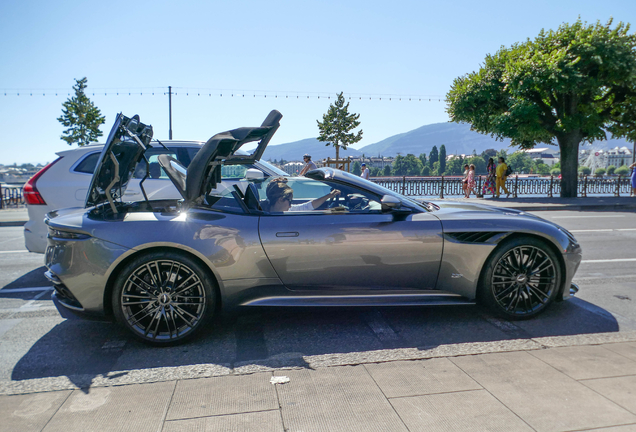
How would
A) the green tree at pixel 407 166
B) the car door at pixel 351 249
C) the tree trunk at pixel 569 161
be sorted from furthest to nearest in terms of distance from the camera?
the green tree at pixel 407 166, the tree trunk at pixel 569 161, the car door at pixel 351 249

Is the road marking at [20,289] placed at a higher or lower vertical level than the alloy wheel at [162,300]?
lower

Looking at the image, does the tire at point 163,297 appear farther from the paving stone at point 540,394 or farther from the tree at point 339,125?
the tree at point 339,125

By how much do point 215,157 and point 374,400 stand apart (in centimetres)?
222

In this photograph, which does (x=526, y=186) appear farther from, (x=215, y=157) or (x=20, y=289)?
(x=20, y=289)

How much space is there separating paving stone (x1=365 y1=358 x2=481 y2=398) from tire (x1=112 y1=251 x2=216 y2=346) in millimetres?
1354

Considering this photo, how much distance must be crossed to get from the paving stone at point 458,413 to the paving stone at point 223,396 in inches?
29.1

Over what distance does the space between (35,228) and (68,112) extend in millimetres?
28201

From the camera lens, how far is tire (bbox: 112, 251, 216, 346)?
11.1ft

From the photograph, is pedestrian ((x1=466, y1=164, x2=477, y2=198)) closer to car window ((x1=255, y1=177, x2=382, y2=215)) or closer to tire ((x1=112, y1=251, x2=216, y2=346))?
car window ((x1=255, y1=177, x2=382, y2=215))

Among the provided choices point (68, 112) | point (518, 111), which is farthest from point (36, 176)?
point (68, 112)

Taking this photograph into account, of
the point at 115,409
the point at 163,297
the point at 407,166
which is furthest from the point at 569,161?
the point at 407,166

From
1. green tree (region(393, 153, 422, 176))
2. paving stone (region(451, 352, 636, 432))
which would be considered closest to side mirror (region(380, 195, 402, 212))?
paving stone (region(451, 352, 636, 432))

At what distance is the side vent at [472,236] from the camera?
12.1 feet

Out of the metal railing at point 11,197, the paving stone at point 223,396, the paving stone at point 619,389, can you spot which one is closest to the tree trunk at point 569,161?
the paving stone at point 619,389
